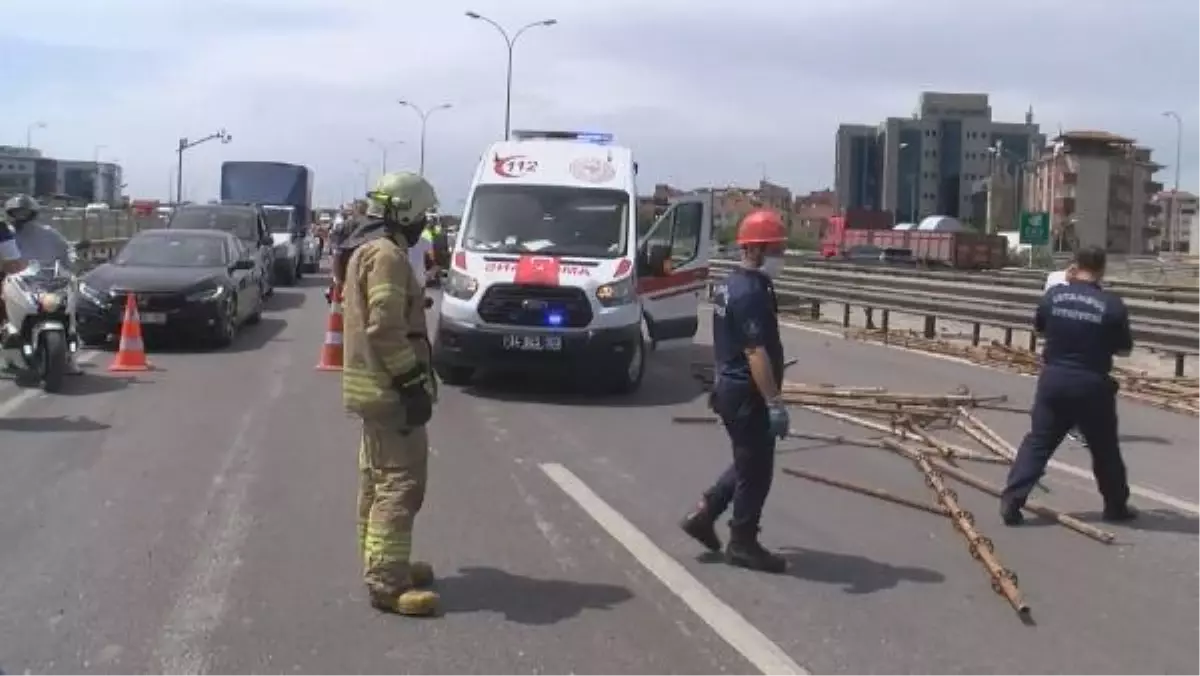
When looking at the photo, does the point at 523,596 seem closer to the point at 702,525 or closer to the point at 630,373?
the point at 702,525

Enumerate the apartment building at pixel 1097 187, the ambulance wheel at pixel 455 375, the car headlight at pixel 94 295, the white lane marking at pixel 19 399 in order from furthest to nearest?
the apartment building at pixel 1097 187, the car headlight at pixel 94 295, the ambulance wheel at pixel 455 375, the white lane marking at pixel 19 399

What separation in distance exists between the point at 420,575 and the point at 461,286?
7150mm

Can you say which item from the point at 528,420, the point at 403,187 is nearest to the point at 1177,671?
the point at 403,187

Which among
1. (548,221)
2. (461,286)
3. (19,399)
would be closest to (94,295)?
(19,399)

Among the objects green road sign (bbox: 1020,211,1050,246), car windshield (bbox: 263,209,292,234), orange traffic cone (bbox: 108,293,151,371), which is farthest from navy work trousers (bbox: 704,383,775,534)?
→ green road sign (bbox: 1020,211,1050,246)

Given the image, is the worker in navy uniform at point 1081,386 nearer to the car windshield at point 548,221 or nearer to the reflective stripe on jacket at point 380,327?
the reflective stripe on jacket at point 380,327

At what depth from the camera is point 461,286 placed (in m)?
12.9

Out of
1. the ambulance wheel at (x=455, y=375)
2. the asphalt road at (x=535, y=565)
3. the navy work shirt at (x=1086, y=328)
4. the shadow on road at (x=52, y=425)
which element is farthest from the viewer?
the ambulance wheel at (x=455, y=375)

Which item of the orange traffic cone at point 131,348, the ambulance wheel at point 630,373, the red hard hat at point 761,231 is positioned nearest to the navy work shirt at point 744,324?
the red hard hat at point 761,231

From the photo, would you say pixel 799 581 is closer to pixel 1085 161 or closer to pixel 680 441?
pixel 680 441

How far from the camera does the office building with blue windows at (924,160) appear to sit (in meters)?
134

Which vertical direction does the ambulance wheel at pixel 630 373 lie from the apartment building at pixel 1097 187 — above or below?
below

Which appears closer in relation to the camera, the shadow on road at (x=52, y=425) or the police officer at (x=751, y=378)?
the police officer at (x=751, y=378)

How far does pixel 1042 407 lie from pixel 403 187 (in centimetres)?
429
